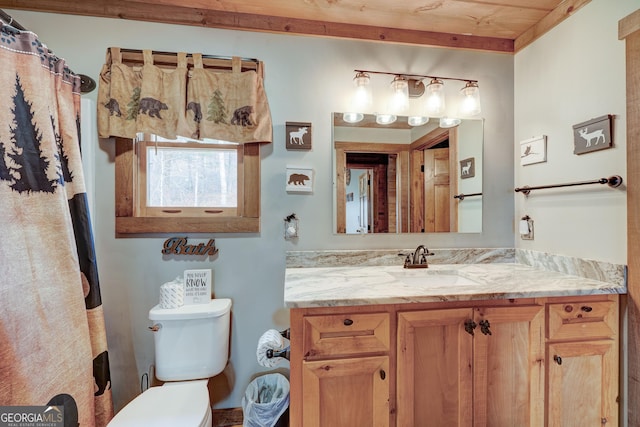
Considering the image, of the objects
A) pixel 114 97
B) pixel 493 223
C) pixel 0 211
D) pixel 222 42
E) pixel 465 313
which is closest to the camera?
pixel 0 211

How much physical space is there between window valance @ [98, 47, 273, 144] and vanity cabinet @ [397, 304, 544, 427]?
127 centimetres

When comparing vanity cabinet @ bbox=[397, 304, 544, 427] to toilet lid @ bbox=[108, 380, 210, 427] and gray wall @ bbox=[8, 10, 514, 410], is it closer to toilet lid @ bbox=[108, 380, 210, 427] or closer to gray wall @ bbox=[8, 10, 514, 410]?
gray wall @ bbox=[8, 10, 514, 410]

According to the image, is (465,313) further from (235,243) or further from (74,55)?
(74,55)

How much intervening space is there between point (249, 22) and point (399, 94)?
0.97m

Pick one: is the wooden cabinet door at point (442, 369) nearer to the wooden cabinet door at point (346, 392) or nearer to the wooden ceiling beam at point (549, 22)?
the wooden cabinet door at point (346, 392)

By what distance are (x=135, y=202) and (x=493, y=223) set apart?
219 centimetres

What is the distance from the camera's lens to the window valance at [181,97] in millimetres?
1420

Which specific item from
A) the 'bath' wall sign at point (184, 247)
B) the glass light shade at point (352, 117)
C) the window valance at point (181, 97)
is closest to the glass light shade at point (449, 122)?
the glass light shade at point (352, 117)

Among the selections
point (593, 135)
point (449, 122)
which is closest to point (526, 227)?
point (593, 135)

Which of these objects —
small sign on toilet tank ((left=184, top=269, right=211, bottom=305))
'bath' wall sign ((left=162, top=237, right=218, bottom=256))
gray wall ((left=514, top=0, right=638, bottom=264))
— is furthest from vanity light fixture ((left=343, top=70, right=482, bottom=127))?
small sign on toilet tank ((left=184, top=269, right=211, bottom=305))

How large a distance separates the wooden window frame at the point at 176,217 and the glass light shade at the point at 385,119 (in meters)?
0.75

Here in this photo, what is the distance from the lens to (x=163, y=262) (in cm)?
149

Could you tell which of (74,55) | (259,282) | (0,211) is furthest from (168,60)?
(259,282)

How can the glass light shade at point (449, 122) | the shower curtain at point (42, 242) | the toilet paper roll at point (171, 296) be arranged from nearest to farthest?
the shower curtain at point (42, 242) → the toilet paper roll at point (171, 296) → the glass light shade at point (449, 122)
